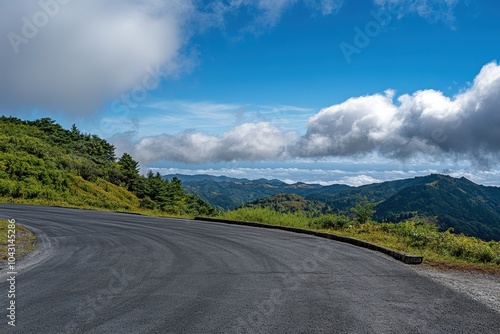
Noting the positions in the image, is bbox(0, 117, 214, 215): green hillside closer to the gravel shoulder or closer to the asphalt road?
the asphalt road

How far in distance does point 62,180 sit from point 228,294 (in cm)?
4793

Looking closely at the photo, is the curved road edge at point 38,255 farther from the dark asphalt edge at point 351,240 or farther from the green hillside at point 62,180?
the green hillside at point 62,180

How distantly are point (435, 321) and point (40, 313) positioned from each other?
19.5ft

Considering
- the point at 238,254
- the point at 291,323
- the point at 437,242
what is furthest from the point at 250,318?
the point at 437,242

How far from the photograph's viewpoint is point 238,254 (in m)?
11.1

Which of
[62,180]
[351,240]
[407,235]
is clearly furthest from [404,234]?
[62,180]

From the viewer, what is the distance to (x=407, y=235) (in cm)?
1612

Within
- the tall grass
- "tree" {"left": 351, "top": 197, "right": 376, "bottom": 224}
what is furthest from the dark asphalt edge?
"tree" {"left": 351, "top": 197, "right": 376, "bottom": 224}

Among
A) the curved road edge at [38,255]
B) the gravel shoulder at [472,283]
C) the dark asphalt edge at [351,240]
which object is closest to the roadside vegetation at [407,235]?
the dark asphalt edge at [351,240]

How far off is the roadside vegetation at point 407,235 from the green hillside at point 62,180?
15917 mm

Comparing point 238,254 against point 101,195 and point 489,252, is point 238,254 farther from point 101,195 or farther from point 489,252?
point 101,195

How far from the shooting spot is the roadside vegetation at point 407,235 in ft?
37.1

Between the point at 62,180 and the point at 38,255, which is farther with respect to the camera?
the point at 62,180

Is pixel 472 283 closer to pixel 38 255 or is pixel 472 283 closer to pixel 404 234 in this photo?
pixel 404 234
